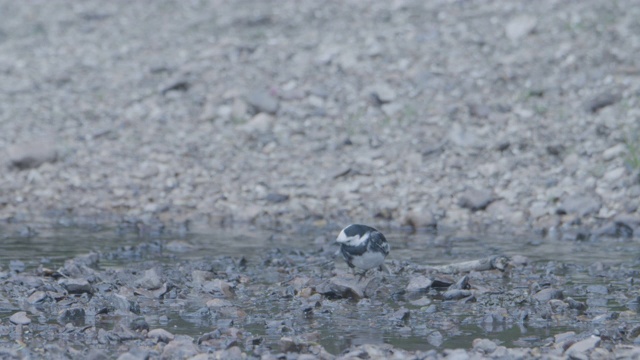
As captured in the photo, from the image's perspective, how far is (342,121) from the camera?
15.7 m

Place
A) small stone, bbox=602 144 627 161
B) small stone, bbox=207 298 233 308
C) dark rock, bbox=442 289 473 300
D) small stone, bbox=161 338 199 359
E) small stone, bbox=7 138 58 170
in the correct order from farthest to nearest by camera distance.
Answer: small stone, bbox=7 138 58 170 < small stone, bbox=602 144 627 161 < dark rock, bbox=442 289 473 300 < small stone, bbox=207 298 233 308 < small stone, bbox=161 338 199 359

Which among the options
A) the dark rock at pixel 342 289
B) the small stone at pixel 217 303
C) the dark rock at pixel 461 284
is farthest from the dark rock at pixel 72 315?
the dark rock at pixel 461 284

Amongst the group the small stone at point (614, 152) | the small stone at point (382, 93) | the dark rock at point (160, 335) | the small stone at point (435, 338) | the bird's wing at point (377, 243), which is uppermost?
the small stone at point (382, 93)

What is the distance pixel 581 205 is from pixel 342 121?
4.15 meters

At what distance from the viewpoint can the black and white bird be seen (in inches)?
358

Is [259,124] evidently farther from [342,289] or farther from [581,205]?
[342,289]

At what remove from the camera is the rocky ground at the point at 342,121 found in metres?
13.6

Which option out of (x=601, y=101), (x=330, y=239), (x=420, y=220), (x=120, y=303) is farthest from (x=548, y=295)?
(x=601, y=101)

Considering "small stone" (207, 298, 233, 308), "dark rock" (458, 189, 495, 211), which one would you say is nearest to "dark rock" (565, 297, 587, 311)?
"small stone" (207, 298, 233, 308)

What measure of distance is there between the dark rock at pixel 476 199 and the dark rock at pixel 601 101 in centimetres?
253

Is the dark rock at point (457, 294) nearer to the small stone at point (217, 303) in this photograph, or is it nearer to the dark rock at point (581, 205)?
the small stone at point (217, 303)

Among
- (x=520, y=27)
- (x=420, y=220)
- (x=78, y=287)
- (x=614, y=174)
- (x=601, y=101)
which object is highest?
(x=520, y=27)

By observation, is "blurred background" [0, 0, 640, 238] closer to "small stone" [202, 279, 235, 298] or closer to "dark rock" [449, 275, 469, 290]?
"dark rock" [449, 275, 469, 290]

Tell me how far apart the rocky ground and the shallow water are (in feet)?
2.36
